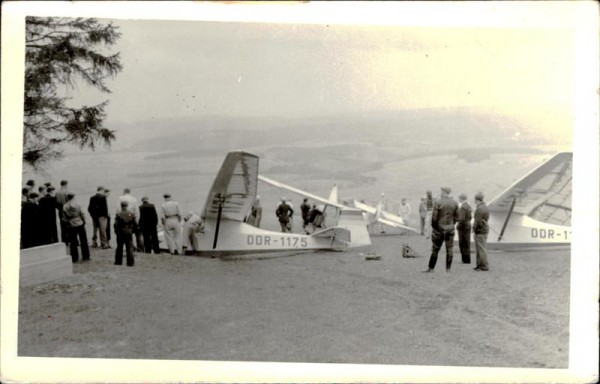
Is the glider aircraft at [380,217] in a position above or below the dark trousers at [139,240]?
above

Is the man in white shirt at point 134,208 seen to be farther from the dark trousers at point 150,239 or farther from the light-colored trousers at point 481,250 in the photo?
the light-colored trousers at point 481,250

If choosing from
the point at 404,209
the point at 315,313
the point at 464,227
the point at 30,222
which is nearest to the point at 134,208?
the point at 30,222

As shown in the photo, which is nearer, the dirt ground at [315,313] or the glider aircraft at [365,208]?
the dirt ground at [315,313]

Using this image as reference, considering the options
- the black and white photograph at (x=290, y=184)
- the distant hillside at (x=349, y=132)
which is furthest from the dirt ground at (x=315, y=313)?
the distant hillside at (x=349, y=132)

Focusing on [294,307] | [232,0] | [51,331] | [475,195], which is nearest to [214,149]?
[232,0]

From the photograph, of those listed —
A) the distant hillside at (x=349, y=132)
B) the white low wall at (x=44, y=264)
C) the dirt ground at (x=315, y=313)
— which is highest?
Result: the distant hillside at (x=349, y=132)
